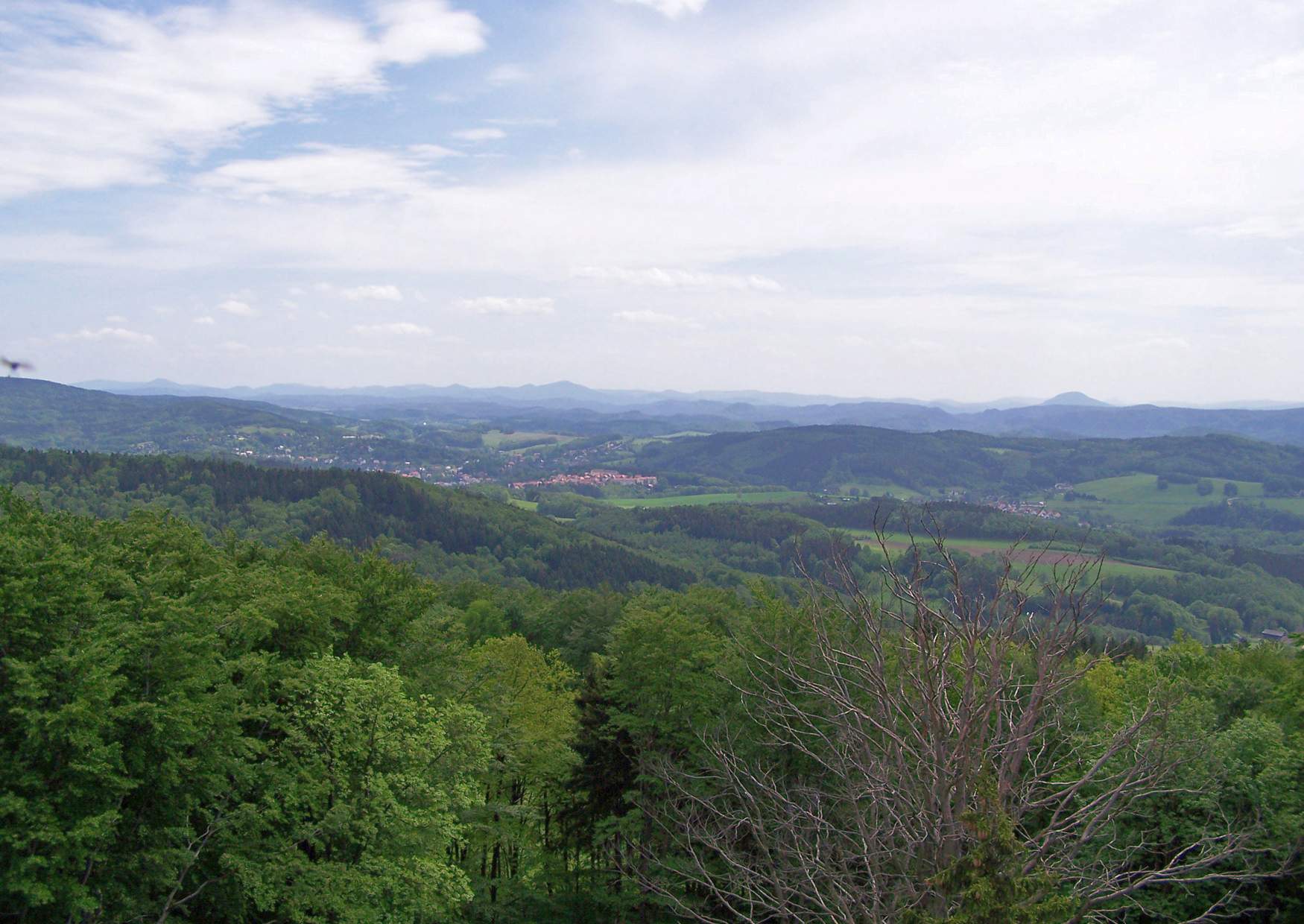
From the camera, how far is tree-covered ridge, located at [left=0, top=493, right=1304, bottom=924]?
12688 millimetres

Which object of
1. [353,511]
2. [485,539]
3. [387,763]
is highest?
[387,763]

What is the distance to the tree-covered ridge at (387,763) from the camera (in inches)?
500

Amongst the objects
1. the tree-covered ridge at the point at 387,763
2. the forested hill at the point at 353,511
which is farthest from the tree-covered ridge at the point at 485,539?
the tree-covered ridge at the point at 387,763

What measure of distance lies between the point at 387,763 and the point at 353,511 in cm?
12815

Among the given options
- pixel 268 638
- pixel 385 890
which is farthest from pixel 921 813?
pixel 268 638

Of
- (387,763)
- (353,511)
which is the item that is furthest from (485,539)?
(387,763)

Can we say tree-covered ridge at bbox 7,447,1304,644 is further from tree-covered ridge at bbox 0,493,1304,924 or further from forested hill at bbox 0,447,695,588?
tree-covered ridge at bbox 0,493,1304,924

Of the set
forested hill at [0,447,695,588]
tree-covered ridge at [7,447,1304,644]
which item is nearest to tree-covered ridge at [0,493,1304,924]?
forested hill at [0,447,695,588]

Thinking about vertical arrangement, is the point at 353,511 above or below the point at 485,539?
above

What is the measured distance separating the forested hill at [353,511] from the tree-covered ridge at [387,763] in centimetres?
9197

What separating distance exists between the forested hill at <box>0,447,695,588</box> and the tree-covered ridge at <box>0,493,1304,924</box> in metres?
92.0

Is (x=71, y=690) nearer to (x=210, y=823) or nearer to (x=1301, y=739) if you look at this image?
(x=210, y=823)

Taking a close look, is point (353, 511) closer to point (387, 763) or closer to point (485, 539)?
point (485, 539)

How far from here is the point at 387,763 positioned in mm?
18125
